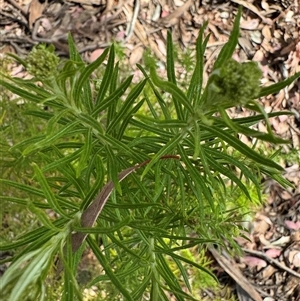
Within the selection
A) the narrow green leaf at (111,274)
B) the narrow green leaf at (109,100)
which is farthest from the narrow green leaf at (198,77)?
the narrow green leaf at (111,274)

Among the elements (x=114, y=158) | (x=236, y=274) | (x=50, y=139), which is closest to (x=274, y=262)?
(x=236, y=274)

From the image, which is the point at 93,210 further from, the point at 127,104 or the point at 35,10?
the point at 35,10

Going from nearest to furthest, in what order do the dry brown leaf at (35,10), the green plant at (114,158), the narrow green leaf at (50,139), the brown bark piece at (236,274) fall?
the green plant at (114,158) < the narrow green leaf at (50,139) < the brown bark piece at (236,274) < the dry brown leaf at (35,10)

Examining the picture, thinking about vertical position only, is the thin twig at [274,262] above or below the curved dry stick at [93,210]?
below

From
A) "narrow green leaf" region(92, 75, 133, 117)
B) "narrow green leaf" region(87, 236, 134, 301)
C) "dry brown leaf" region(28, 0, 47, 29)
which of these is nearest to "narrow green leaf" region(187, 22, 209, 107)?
"narrow green leaf" region(92, 75, 133, 117)

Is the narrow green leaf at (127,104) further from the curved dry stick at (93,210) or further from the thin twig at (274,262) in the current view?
the thin twig at (274,262)

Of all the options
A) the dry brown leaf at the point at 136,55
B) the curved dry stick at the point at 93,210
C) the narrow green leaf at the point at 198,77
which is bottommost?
the curved dry stick at the point at 93,210

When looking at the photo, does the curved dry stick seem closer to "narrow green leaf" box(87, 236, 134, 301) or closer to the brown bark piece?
"narrow green leaf" box(87, 236, 134, 301)

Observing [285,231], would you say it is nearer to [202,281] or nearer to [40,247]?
[202,281]

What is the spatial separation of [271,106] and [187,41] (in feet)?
1.89

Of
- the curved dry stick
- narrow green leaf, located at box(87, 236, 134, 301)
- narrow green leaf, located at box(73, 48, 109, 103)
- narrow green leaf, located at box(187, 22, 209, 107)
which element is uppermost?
narrow green leaf, located at box(73, 48, 109, 103)

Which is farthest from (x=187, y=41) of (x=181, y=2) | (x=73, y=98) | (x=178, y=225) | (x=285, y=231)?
(x=73, y=98)

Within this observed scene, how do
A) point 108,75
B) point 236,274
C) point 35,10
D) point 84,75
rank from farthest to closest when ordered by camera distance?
point 35,10 → point 236,274 → point 108,75 → point 84,75

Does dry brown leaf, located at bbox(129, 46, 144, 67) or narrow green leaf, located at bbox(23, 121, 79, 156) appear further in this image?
dry brown leaf, located at bbox(129, 46, 144, 67)
